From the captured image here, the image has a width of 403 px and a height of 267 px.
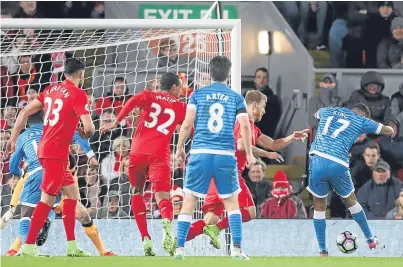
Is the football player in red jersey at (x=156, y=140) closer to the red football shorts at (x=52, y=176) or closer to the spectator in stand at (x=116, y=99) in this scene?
the red football shorts at (x=52, y=176)

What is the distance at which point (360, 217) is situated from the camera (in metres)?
11.7

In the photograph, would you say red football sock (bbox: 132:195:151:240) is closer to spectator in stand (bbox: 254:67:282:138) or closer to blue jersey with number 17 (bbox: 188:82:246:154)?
blue jersey with number 17 (bbox: 188:82:246:154)

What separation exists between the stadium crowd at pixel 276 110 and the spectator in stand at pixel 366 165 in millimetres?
12

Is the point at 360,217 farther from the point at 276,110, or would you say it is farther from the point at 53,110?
the point at 276,110

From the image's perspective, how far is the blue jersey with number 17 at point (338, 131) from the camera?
11.6 meters

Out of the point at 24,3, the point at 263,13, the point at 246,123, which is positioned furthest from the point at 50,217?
the point at 263,13

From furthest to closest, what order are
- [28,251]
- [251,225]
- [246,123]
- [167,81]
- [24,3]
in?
1. [24,3]
2. [251,225]
3. [167,81]
4. [28,251]
5. [246,123]

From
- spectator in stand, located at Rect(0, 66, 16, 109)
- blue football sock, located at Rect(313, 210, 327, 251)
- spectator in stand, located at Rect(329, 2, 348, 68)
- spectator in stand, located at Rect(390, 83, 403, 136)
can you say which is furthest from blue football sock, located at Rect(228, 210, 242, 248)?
spectator in stand, located at Rect(329, 2, 348, 68)

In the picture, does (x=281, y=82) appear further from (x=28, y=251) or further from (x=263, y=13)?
(x=28, y=251)

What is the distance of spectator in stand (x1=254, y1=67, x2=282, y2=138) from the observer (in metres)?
16.4

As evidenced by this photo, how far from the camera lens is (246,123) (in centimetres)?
994

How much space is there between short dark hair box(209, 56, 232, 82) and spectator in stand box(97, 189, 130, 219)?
399 cm

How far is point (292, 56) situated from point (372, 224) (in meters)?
5.38

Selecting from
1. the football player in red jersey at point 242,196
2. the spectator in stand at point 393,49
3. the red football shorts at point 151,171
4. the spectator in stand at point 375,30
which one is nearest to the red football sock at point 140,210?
the red football shorts at point 151,171
